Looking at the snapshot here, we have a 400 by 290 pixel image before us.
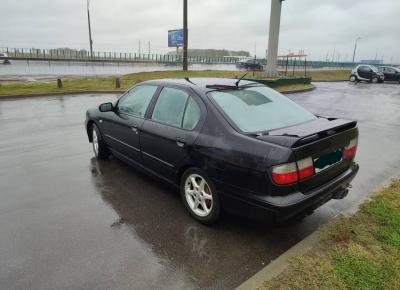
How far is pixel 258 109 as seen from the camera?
3615mm

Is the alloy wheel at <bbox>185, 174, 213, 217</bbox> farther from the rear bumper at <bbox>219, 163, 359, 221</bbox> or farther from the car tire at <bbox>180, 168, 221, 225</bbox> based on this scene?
the rear bumper at <bbox>219, 163, 359, 221</bbox>

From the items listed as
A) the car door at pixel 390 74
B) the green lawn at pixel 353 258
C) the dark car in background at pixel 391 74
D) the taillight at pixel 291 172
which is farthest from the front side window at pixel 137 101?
the car door at pixel 390 74

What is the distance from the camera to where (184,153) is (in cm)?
354

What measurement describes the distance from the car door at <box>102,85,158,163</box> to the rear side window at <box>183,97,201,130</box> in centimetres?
87

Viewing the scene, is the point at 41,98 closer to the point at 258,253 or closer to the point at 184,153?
the point at 184,153

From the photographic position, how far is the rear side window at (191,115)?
3.53 meters

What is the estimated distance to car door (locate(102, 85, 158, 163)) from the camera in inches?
174

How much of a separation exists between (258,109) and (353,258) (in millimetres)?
1757

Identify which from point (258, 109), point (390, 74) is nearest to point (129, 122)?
point (258, 109)

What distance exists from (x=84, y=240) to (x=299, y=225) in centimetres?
234

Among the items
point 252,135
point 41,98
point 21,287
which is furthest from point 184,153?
point 41,98

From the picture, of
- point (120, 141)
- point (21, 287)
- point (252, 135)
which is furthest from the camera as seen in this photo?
point (120, 141)

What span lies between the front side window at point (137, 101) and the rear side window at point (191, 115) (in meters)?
0.89

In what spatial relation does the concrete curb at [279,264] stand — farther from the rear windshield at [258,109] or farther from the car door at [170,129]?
the car door at [170,129]
